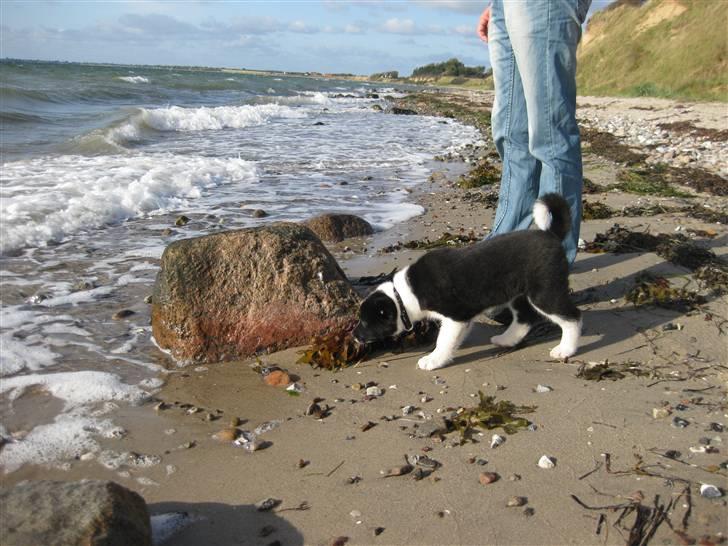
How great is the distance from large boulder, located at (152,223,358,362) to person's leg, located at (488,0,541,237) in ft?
4.94

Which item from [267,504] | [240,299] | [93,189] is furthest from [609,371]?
[93,189]

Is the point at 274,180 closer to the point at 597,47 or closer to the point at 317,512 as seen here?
the point at 317,512

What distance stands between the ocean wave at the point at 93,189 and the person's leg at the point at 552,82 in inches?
214

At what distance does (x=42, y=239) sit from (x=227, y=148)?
27.2 feet

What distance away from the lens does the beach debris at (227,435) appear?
331cm

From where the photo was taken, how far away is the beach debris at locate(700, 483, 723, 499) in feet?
7.92

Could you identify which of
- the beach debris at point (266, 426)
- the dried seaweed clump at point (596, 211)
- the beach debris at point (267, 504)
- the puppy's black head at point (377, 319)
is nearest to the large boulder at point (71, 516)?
the beach debris at point (267, 504)

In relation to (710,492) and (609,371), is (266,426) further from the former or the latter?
(710,492)

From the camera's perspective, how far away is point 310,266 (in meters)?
4.61

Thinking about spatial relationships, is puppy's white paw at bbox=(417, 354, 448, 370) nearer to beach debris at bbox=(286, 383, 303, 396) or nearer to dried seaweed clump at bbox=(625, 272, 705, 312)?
beach debris at bbox=(286, 383, 303, 396)

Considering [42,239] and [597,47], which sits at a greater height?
[597,47]

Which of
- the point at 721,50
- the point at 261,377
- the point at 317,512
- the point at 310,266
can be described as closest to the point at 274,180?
the point at 310,266

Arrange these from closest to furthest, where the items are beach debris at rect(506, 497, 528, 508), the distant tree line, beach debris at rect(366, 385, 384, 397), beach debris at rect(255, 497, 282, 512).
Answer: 1. beach debris at rect(506, 497, 528, 508)
2. beach debris at rect(255, 497, 282, 512)
3. beach debris at rect(366, 385, 384, 397)
4. the distant tree line

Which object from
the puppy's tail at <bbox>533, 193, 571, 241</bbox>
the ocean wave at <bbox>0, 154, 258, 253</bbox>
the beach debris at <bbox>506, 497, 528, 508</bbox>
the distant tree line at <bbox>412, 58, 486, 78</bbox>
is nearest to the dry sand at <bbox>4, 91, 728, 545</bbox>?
the beach debris at <bbox>506, 497, 528, 508</bbox>
